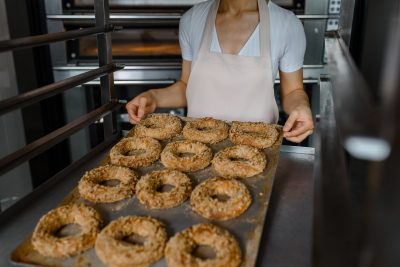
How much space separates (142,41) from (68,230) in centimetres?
179

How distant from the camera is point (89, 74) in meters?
1.34

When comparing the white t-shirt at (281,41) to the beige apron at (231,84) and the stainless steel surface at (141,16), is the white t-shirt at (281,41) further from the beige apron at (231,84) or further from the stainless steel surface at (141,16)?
the stainless steel surface at (141,16)

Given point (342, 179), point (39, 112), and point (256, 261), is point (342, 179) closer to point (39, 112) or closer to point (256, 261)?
point (256, 261)

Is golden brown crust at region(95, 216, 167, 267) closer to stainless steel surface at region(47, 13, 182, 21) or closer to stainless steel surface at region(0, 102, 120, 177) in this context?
stainless steel surface at region(0, 102, 120, 177)

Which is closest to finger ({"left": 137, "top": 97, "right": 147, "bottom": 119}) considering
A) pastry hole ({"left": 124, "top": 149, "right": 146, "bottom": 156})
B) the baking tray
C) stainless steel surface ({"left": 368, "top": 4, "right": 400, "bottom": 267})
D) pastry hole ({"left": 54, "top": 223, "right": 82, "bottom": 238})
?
pastry hole ({"left": 124, "top": 149, "right": 146, "bottom": 156})

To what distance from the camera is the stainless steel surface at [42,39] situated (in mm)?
936

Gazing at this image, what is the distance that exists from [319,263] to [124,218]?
2.11 feet

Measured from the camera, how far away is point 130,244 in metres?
0.91

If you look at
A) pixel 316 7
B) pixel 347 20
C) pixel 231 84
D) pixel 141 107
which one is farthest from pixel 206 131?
pixel 316 7

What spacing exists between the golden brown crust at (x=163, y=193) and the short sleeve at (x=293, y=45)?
0.87m

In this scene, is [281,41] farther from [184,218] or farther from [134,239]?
[134,239]

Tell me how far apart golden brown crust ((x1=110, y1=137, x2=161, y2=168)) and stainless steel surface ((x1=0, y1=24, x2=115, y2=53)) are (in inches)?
16.1

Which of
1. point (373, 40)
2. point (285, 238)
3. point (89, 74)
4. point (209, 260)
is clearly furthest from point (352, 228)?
point (373, 40)

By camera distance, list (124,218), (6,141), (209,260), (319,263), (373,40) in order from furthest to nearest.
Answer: (6,141) → (373,40) → (124,218) → (209,260) → (319,263)
